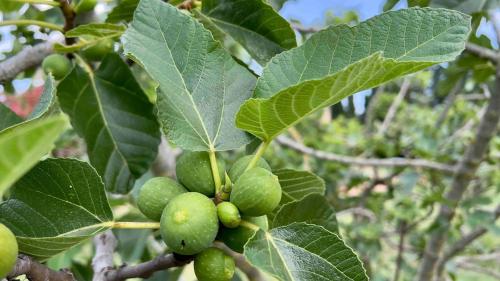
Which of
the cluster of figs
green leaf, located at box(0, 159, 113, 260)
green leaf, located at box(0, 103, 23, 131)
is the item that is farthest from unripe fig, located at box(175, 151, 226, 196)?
green leaf, located at box(0, 103, 23, 131)

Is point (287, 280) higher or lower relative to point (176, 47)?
lower

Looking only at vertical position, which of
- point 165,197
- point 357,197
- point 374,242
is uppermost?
point 165,197

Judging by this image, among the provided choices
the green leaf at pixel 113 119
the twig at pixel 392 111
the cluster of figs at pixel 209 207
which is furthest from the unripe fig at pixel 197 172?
the twig at pixel 392 111

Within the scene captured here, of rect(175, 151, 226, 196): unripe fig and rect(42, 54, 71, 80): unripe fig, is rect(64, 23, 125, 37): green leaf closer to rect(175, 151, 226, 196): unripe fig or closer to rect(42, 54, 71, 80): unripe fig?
rect(42, 54, 71, 80): unripe fig

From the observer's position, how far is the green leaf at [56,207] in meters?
0.65

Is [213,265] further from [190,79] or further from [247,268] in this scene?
[247,268]

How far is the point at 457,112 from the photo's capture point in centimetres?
374

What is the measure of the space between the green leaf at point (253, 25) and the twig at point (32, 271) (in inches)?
18.8

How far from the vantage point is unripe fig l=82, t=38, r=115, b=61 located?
1102mm

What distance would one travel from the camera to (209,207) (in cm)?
67

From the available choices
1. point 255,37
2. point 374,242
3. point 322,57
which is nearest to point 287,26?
point 255,37

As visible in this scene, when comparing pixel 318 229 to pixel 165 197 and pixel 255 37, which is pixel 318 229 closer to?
pixel 165 197

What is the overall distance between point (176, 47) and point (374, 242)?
8.75ft

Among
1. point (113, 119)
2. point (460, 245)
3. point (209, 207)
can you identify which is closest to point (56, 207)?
point (209, 207)
